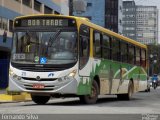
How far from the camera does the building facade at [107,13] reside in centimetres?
11606

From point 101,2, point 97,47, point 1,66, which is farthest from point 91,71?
point 101,2

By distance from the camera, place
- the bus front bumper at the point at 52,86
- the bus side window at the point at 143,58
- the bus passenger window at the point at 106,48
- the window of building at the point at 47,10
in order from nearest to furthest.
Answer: the bus front bumper at the point at 52,86, the bus passenger window at the point at 106,48, the bus side window at the point at 143,58, the window of building at the point at 47,10

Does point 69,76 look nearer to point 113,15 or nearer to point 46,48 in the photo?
point 46,48

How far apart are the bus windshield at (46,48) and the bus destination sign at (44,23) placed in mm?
327

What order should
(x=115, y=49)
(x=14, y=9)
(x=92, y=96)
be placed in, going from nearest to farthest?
(x=92, y=96), (x=115, y=49), (x=14, y=9)

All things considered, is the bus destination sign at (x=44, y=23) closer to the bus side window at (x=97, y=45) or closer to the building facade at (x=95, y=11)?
the bus side window at (x=97, y=45)

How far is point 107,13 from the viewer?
123 meters

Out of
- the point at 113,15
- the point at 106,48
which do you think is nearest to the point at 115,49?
the point at 106,48

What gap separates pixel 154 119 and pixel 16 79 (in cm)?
666

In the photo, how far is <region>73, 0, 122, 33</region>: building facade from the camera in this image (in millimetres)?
116062

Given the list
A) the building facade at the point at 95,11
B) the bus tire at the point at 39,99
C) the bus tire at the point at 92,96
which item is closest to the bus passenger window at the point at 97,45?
the bus tire at the point at 92,96

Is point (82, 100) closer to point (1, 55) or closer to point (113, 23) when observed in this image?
point (1, 55)

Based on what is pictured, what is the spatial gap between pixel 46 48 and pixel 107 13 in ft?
347

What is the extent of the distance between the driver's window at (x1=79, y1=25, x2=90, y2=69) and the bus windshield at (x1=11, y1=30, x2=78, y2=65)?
383 mm
